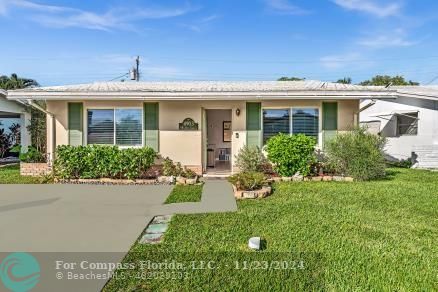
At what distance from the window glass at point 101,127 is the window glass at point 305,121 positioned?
663cm

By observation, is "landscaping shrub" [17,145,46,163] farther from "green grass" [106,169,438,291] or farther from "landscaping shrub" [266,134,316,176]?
"landscaping shrub" [266,134,316,176]

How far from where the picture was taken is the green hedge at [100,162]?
377 inches

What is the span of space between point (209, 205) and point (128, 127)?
555 centimetres

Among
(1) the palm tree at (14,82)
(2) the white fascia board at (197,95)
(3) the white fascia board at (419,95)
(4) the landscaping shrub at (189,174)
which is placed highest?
(1) the palm tree at (14,82)

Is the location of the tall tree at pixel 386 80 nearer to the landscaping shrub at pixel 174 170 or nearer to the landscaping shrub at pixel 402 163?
the landscaping shrub at pixel 402 163

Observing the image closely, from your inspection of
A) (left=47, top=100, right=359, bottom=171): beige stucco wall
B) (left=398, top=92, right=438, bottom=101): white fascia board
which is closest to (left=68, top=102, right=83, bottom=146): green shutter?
(left=47, top=100, right=359, bottom=171): beige stucco wall

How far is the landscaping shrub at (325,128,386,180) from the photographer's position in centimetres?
952

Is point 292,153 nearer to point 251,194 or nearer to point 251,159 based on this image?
point 251,159

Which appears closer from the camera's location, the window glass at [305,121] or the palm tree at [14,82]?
the window glass at [305,121]

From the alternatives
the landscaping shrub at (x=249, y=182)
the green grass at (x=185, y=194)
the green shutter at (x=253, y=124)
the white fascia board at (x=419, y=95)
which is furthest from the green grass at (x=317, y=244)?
the white fascia board at (x=419, y=95)

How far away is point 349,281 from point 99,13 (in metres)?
15.1

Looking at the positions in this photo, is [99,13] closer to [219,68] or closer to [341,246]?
[341,246]

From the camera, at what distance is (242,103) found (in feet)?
35.3

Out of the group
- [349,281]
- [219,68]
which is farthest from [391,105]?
[219,68]
